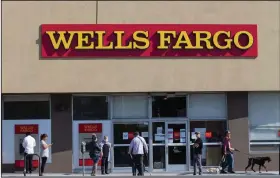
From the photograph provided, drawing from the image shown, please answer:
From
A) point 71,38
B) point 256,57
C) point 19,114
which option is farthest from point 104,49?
point 256,57

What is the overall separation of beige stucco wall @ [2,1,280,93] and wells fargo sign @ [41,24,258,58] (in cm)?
26

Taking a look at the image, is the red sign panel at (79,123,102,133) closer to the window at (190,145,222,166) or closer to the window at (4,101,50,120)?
the window at (4,101,50,120)

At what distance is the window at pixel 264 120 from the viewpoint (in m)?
19.2

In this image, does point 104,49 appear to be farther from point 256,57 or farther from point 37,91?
point 256,57

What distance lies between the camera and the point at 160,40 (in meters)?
18.3

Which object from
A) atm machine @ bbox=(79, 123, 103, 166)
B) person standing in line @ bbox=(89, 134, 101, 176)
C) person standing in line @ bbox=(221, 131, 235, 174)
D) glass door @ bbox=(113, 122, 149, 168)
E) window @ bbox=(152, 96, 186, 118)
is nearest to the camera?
person standing in line @ bbox=(89, 134, 101, 176)

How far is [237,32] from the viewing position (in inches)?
731

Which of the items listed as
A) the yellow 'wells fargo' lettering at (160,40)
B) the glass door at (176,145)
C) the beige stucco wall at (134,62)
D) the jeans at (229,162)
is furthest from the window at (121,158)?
the yellow 'wells fargo' lettering at (160,40)

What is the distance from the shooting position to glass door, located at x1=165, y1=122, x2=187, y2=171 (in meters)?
19.0

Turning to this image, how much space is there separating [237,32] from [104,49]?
530 centimetres

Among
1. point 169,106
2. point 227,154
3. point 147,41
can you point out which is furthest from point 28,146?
point 227,154

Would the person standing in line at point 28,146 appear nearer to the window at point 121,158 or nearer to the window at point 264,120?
the window at point 121,158

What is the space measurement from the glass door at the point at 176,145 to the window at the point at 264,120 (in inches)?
109

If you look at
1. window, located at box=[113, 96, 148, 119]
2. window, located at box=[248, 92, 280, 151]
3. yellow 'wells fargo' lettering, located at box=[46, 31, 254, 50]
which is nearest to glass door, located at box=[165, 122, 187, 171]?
window, located at box=[113, 96, 148, 119]
